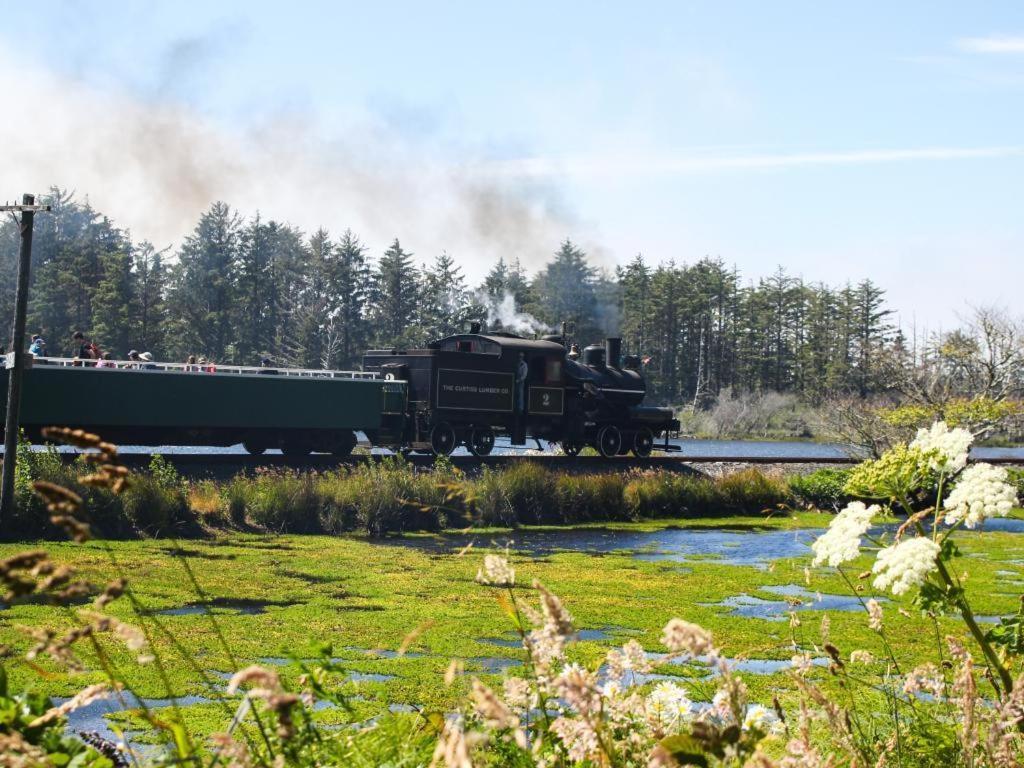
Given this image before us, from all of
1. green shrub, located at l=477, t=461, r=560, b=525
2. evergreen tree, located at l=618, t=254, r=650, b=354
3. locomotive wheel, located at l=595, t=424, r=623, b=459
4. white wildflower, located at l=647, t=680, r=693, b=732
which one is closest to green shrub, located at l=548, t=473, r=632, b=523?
green shrub, located at l=477, t=461, r=560, b=525

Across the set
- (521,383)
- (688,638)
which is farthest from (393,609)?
(521,383)

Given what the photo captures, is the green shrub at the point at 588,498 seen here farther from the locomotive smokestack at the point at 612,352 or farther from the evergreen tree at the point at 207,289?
the evergreen tree at the point at 207,289

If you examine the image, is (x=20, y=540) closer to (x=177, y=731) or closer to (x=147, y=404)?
(x=147, y=404)

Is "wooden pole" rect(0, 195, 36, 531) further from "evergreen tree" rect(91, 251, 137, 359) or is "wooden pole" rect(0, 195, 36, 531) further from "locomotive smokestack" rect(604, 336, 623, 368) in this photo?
"evergreen tree" rect(91, 251, 137, 359)

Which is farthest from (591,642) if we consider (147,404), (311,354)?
(311,354)

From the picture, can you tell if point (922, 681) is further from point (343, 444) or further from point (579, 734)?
point (343, 444)

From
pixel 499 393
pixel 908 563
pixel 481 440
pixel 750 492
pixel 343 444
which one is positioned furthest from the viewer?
pixel 481 440

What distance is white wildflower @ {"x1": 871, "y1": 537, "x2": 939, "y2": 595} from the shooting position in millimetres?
3461

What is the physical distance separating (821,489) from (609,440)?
7.67 meters

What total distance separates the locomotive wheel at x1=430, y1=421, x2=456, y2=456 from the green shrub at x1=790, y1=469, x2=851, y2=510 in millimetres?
8706

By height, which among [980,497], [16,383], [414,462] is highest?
[16,383]

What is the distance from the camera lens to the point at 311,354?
69812 mm

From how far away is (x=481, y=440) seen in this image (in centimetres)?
2988

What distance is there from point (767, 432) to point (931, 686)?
2916 inches
